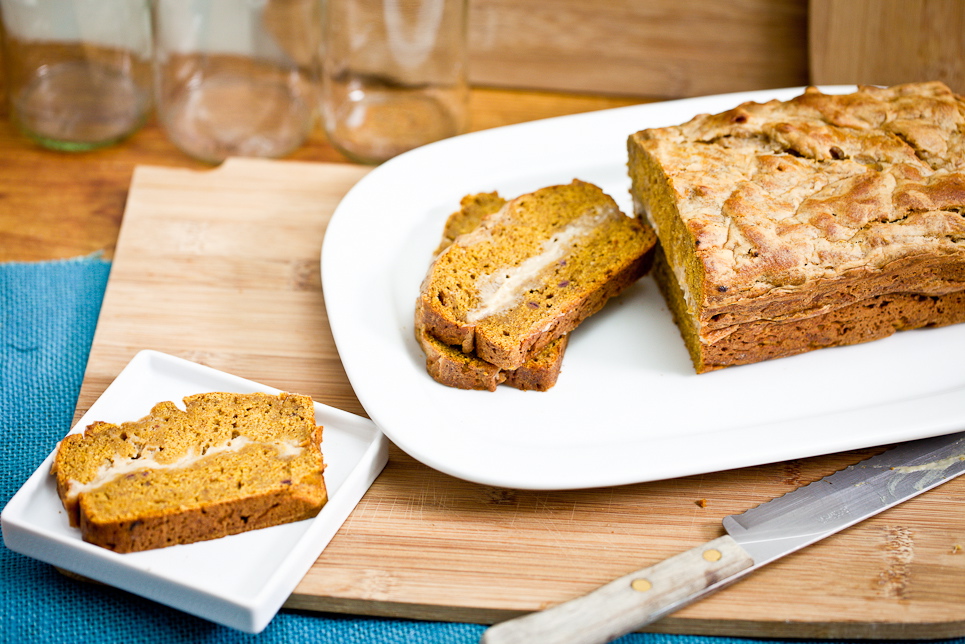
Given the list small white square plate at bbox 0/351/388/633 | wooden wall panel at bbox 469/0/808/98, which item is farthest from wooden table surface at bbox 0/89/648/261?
small white square plate at bbox 0/351/388/633

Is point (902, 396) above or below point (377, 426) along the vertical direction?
below

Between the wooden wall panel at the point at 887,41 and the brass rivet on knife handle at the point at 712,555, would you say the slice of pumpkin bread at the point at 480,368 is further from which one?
the wooden wall panel at the point at 887,41

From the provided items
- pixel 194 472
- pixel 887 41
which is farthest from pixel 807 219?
pixel 194 472

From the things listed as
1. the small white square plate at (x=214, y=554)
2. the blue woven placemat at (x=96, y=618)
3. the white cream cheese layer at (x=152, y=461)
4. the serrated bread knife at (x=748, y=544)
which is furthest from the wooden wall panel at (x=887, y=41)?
the white cream cheese layer at (x=152, y=461)

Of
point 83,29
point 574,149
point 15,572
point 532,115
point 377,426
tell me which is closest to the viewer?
point 15,572

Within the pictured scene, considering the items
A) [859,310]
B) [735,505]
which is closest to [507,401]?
[735,505]

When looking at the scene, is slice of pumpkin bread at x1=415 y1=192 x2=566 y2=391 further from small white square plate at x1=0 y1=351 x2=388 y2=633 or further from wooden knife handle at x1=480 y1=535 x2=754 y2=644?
wooden knife handle at x1=480 y1=535 x2=754 y2=644

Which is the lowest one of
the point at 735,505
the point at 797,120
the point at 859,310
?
the point at 735,505

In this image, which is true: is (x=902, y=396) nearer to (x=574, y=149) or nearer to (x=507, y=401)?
(x=507, y=401)
